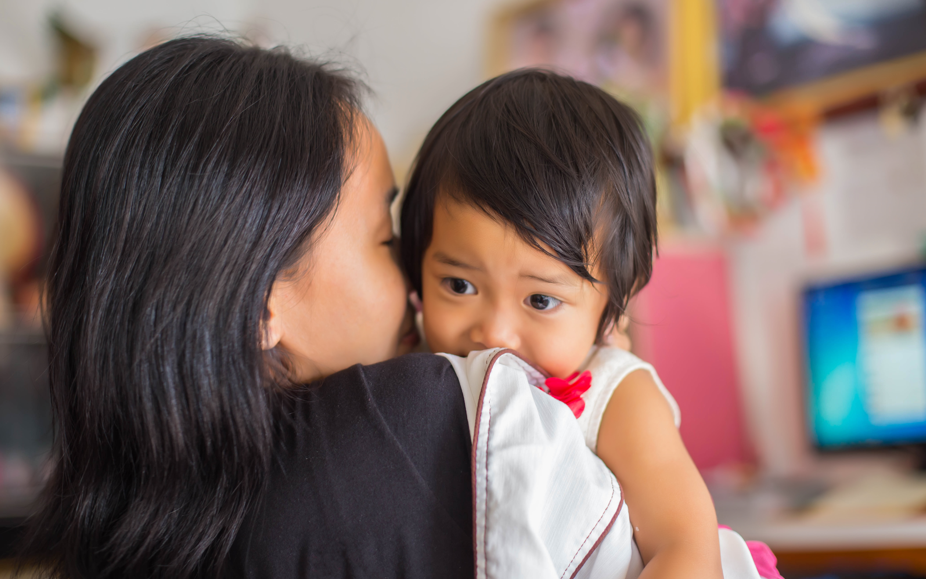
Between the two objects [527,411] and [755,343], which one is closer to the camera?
[527,411]

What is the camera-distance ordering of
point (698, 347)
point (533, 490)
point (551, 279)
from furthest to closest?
point (698, 347), point (551, 279), point (533, 490)

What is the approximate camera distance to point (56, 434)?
68cm

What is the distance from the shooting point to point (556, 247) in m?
0.69

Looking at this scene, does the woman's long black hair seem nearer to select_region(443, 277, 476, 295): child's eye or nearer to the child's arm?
select_region(443, 277, 476, 295): child's eye

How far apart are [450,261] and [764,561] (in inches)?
18.2

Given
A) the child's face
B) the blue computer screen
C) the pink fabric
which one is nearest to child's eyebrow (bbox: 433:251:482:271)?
the child's face

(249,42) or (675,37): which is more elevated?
(675,37)

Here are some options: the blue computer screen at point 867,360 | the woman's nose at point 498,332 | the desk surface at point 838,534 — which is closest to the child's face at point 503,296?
the woman's nose at point 498,332

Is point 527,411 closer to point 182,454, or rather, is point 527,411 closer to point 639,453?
point 639,453

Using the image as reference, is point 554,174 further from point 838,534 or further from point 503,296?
point 838,534

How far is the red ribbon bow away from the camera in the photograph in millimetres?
663

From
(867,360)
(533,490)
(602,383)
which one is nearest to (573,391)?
(602,383)

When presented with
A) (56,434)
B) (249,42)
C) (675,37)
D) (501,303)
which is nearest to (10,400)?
(56,434)

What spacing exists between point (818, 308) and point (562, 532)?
1426 millimetres
